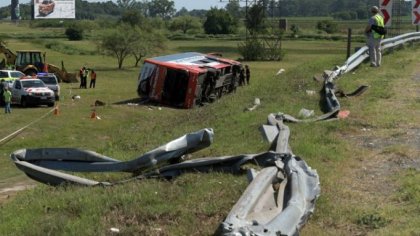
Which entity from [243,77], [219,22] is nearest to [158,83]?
[243,77]

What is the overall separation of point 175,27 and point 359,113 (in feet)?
521

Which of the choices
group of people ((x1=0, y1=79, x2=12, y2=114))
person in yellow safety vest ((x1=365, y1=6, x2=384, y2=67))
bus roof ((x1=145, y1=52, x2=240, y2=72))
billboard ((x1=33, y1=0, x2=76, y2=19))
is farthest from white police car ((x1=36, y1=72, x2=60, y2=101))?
billboard ((x1=33, y1=0, x2=76, y2=19))

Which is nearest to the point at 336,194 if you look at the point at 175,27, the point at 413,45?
the point at 413,45

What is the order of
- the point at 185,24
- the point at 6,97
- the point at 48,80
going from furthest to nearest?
the point at 185,24 < the point at 48,80 < the point at 6,97

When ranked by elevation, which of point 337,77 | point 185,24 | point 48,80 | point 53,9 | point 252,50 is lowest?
point 48,80

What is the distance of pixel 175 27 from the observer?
16812 cm

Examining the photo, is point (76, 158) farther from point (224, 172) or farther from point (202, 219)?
point (202, 219)

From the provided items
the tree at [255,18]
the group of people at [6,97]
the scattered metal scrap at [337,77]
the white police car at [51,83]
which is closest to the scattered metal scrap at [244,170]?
the scattered metal scrap at [337,77]

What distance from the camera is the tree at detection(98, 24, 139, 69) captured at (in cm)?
7625

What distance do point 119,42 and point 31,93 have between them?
3880cm

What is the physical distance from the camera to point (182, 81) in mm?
38406

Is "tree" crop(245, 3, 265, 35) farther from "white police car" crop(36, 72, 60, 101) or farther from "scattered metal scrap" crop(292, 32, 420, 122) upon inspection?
"scattered metal scrap" crop(292, 32, 420, 122)

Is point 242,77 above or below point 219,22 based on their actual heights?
below

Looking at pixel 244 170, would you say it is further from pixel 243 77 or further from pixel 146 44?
pixel 146 44
